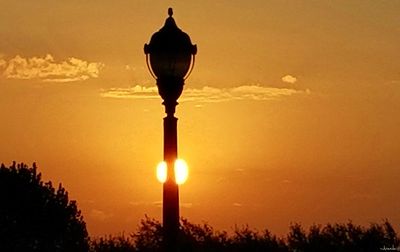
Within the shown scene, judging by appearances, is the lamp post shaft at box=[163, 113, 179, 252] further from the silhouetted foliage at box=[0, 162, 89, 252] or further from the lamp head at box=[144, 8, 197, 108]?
the silhouetted foliage at box=[0, 162, 89, 252]

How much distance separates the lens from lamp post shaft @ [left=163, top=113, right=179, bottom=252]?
1464 cm

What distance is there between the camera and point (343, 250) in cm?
2112

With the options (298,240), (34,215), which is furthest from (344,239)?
(34,215)

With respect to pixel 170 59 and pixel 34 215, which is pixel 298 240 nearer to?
pixel 170 59

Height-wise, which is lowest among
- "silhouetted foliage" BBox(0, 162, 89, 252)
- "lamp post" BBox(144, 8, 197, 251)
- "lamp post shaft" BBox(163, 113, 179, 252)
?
"lamp post shaft" BBox(163, 113, 179, 252)

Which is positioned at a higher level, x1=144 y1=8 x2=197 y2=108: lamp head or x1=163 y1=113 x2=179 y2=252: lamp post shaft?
x1=144 y1=8 x2=197 y2=108: lamp head

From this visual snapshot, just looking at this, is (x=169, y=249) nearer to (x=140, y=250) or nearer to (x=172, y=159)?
(x=172, y=159)

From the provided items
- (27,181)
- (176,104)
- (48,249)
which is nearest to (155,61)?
(176,104)

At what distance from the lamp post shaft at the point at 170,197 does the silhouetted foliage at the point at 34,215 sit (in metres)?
33.8

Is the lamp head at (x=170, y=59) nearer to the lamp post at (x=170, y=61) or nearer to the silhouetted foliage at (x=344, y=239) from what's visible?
the lamp post at (x=170, y=61)

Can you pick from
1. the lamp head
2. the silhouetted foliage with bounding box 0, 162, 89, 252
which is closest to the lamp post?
the lamp head

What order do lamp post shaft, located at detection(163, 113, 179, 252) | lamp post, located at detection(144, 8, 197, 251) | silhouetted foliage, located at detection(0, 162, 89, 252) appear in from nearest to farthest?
lamp post shaft, located at detection(163, 113, 179, 252), lamp post, located at detection(144, 8, 197, 251), silhouetted foliage, located at detection(0, 162, 89, 252)

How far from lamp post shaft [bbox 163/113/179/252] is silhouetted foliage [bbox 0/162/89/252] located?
33.8 meters

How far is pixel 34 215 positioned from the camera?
5081 cm
